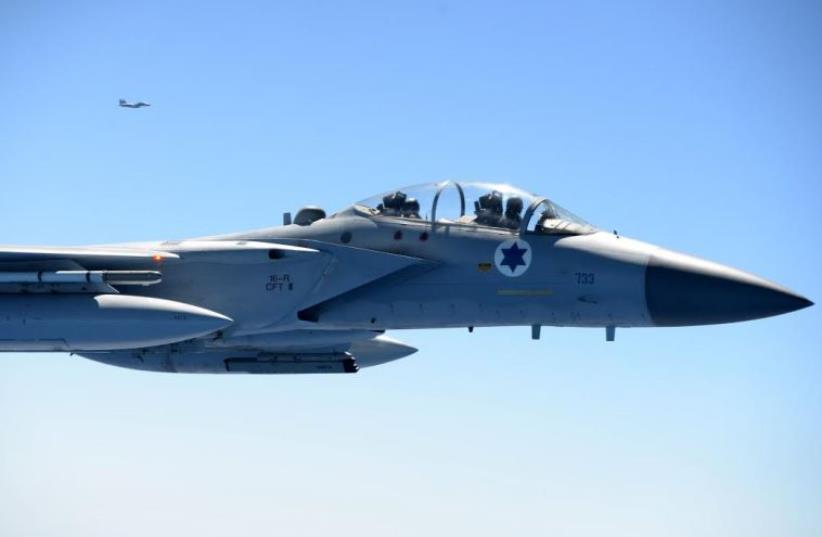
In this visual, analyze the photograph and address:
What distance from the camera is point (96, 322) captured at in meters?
20.9

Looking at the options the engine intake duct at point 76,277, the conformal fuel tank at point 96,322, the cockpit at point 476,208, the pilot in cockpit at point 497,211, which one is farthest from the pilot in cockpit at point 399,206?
the engine intake duct at point 76,277

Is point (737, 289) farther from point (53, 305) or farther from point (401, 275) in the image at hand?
point (53, 305)

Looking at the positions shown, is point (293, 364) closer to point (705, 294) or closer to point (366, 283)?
point (366, 283)

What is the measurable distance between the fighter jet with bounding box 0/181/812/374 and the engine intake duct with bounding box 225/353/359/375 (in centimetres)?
3

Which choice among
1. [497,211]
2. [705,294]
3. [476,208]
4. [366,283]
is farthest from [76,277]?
[705,294]

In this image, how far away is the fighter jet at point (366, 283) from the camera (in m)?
19.2

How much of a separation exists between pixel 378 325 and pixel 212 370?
434 cm

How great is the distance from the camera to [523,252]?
65.5 ft

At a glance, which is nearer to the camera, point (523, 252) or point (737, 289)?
point (737, 289)

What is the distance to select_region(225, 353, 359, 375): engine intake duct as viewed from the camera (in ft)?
74.9

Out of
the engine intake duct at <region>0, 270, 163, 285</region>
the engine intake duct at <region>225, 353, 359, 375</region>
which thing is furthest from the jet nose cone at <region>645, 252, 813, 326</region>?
the engine intake duct at <region>0, 270, 163, 285</region>

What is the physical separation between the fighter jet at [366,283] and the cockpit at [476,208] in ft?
0.08

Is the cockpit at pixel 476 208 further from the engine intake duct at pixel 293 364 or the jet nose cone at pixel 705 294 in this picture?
the engine intake duct at pixel 293 364

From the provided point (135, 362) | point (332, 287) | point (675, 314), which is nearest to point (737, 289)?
point (675, 314)
